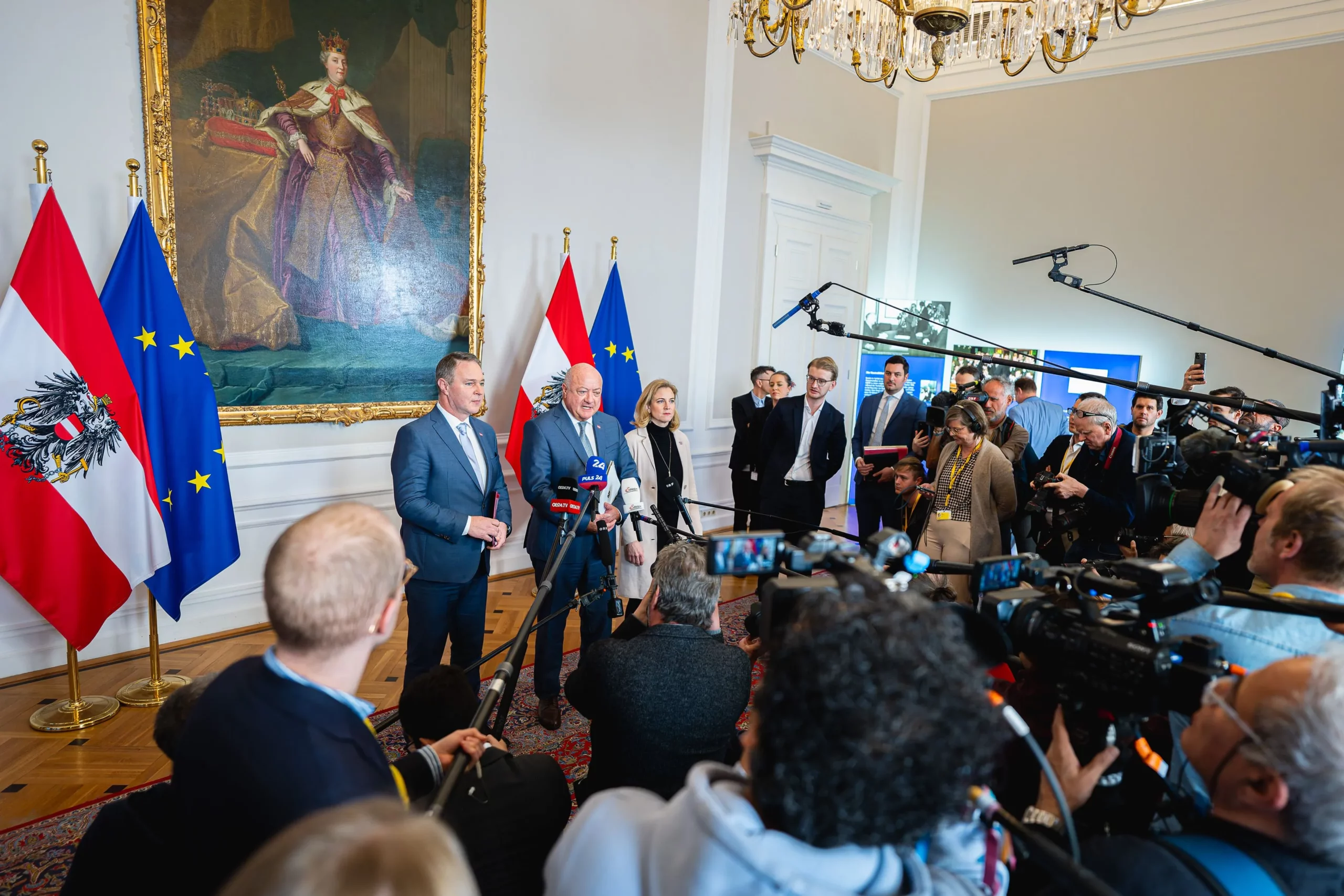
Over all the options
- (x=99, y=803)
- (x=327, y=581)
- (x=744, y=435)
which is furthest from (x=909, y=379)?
(x=327, y=581)

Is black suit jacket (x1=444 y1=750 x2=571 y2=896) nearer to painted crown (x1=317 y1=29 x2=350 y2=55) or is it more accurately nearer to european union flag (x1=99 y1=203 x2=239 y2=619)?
european union flag (x1=99 y1=203 x2=239 y2=619)

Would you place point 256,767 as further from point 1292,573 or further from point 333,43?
point 333,43

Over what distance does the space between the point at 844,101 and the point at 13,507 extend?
7.14 metres

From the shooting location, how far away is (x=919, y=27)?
340 cm

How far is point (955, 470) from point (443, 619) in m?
2.33

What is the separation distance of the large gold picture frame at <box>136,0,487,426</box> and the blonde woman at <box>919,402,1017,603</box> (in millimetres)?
2914

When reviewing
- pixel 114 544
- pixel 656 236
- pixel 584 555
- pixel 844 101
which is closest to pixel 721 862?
pixel 584 555

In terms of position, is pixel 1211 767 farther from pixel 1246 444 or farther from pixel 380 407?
pixel 380 407

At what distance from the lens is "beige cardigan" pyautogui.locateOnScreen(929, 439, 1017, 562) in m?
3.43

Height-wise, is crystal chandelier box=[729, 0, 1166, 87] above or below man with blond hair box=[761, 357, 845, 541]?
above

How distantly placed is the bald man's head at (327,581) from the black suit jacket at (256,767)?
0.23 ft

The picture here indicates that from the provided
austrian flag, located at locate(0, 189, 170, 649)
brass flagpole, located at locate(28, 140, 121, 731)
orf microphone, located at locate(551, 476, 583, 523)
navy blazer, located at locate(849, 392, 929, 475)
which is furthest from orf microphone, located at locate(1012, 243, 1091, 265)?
brass flagpole, located at locate(28, 140, 121, 731)

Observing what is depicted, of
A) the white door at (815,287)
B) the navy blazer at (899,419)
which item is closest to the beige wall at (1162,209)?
the white door at (815,287)

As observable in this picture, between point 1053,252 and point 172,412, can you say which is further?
point 1053,252
